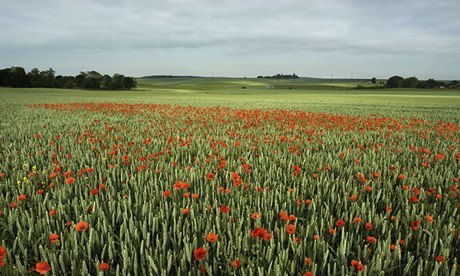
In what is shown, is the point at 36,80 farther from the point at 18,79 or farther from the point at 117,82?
the point at 117,82

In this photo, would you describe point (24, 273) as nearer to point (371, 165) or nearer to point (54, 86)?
point (371, 165)

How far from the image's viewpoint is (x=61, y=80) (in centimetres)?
9438

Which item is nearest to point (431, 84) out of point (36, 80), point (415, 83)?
point (415, 83)

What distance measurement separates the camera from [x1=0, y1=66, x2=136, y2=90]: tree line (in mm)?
89375

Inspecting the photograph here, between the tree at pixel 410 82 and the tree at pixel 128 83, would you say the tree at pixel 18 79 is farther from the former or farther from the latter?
the tree at pixel 410 82

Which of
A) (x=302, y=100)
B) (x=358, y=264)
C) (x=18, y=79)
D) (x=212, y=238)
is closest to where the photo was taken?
(x=358, y=264)

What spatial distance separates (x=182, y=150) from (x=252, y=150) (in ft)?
4.66

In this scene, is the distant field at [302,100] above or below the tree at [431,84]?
below

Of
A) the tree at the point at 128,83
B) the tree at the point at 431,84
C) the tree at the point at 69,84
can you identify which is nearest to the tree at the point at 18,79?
the tree at the point at 69,84

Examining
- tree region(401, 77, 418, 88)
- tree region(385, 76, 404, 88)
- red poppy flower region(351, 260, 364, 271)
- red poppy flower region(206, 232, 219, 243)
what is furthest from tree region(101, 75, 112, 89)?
red poppy flower region(351, 260, 364, 271)

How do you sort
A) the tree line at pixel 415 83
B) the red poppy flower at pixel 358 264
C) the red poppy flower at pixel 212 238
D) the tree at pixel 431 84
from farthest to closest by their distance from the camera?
the tree line at pixel 415 83 → the tree at pixel 431 84 → the red poppy flower at pixel 212 238 → the red poppy flower at pixel 358 264

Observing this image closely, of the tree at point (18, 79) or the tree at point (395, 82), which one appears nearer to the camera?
the tree at point (18, 79)

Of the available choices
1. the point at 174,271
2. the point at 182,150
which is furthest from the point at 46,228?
the point at 182,150

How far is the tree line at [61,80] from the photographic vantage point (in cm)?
8938
